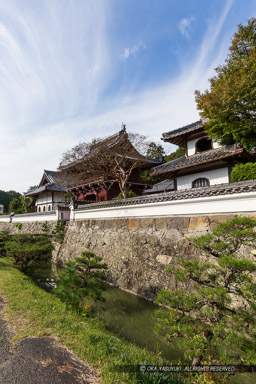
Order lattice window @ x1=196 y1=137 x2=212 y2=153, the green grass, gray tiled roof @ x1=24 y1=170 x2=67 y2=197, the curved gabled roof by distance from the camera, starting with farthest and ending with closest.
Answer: gray tiled roof @ x1=24 y1=170 x2=67 y2=197 < lattice window @ x1=196 y1=137 x2=212 y2=153 < the curved gabled roof < the green grass

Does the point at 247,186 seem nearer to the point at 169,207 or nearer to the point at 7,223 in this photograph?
the point at 169,207

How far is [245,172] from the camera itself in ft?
27.9

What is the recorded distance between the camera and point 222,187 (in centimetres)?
649

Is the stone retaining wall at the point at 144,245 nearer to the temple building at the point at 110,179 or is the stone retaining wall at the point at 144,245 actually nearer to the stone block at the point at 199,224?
the stone block at the point at 199,224

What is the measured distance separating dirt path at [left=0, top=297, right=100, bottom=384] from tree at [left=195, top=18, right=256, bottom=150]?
996cm

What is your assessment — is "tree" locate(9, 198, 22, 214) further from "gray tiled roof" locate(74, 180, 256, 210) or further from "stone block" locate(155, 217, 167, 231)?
"stone block" locate(155, 217, 167, 231)

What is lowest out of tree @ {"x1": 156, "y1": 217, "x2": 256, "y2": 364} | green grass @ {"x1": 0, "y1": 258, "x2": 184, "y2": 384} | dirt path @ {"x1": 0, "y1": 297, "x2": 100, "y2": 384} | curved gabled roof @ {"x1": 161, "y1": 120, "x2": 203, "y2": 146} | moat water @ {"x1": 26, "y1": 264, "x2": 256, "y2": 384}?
moat water @ {"x1": 26, "y1": 264, "x2": 256, "y2": 384}

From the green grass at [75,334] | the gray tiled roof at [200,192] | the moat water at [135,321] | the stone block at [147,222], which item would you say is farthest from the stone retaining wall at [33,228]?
the green grass at [75,334]

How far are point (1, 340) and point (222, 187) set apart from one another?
6.57m

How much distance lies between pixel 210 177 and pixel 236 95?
4379 mm

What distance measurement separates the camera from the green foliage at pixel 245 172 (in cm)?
821

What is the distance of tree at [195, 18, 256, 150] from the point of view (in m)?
8.48

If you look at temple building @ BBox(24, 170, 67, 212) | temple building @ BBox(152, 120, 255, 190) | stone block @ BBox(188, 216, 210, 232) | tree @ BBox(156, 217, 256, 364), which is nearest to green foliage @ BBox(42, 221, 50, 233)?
temple building @ BBox(24, 170, 67, 212)

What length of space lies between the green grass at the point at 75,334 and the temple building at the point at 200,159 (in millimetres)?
9095
